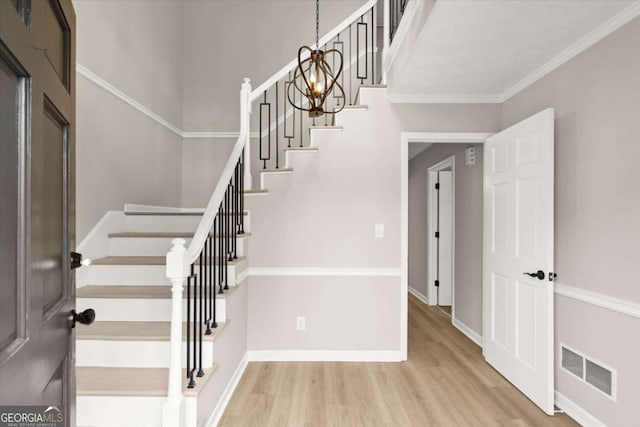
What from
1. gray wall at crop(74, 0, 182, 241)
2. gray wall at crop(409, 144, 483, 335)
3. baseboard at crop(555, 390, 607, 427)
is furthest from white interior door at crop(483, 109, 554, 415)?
gray wall at crop(74, 0, 182, 241)

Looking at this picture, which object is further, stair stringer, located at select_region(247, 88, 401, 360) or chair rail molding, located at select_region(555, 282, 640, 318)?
stair stringer, located at select_region(247, 88, 401, 360)

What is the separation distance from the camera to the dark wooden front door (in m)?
0.64

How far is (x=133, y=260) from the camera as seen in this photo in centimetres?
291

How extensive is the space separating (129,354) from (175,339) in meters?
0.57

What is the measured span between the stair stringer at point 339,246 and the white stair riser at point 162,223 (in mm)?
722

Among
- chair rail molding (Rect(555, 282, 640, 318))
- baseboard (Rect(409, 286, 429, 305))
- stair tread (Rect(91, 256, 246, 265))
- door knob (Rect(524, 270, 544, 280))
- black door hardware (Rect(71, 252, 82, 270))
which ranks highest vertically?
black door hardware (Rect(71, 252, 82, 270))

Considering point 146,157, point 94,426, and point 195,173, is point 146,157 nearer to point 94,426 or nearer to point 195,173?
point 195,173

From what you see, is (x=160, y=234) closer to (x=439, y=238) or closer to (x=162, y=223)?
(x=162, y=223)

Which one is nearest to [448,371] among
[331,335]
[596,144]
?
[331,335]

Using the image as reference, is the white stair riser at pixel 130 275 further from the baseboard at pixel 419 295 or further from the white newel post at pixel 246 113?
the baseboard at pixel 419 295

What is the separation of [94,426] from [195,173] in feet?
10.7

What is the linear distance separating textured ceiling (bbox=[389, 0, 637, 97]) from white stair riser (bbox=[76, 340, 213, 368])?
234cm

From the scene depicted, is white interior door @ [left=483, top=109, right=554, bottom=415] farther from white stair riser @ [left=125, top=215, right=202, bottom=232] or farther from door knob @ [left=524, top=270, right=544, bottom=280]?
white stair riser @ [left=125, top=215, right=202, bottom=232]

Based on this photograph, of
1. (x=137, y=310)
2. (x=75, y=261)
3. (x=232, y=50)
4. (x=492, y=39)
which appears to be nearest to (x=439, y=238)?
(x=492, y=39)
